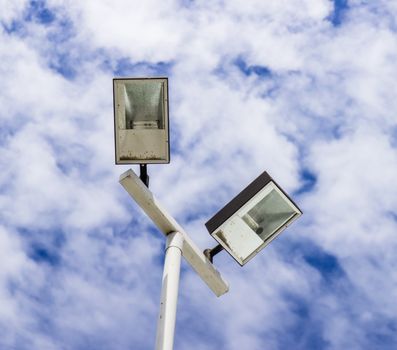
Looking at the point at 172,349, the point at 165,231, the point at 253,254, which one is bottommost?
the point at 172,349

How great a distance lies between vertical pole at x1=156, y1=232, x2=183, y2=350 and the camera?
4137 mm

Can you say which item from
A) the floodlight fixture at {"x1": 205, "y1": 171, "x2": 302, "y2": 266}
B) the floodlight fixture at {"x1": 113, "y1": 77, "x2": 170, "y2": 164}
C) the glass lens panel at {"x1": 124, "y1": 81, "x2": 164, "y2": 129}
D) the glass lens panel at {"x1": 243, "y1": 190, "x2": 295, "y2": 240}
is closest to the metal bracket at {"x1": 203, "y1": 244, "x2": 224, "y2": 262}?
the floodlight fixture at {"x1": 205, "y1": 171, "x2": 302, "y2": 266}

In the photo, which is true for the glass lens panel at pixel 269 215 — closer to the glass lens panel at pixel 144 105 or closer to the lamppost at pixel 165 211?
the lamppost at pixel 165 211

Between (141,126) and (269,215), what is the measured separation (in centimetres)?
103

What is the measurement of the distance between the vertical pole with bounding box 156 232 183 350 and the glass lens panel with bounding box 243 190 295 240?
0.50m

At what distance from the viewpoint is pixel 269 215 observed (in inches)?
197

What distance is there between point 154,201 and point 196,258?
506 mm

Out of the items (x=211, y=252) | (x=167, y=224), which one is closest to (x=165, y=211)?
(x=167, y=224)

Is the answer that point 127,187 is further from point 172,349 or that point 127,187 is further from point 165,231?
point 172,349

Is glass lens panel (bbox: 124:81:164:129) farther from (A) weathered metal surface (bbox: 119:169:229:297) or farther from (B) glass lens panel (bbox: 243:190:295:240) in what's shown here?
(B) glass lens panel (bbox: 243:190:295:240)

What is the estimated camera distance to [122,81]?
460 centimetres

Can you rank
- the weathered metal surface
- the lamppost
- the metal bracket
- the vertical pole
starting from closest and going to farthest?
the vertical pole < the lamppost < the weathered metal surface < the metal bracket

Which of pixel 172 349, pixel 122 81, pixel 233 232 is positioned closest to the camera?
pixel 172 349

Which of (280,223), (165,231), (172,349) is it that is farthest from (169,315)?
(280,223)
